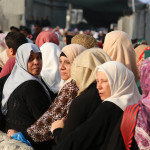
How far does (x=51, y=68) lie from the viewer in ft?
18.6

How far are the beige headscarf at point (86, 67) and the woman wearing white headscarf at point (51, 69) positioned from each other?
1785mm

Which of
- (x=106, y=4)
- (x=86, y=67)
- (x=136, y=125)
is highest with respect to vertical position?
(x=106, y=4)

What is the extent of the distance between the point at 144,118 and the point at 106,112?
0.95ft

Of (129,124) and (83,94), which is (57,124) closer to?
(83,94)

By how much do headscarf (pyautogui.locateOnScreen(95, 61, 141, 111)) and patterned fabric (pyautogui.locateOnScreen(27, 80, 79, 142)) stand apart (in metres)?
0.69

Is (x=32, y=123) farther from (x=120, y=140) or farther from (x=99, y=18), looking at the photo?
(x=99, y=18)

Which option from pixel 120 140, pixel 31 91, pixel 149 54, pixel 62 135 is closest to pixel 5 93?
pixel 31 91

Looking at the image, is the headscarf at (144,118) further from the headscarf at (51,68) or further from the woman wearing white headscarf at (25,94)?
the headscarf at (51,68)

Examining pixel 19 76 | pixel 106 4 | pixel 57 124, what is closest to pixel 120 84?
pixel 57 124

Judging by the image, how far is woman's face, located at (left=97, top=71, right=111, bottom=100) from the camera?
9.79 ft

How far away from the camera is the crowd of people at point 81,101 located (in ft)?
8.87

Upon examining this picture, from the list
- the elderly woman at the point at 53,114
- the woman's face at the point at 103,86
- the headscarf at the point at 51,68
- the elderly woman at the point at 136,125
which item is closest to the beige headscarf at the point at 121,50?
the headscarf at the point at 51,68

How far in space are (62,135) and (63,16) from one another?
4964 cm

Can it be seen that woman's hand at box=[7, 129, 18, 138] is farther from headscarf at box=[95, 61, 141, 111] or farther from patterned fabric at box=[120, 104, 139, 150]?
patterned fabric at box=[120, 104, 139, 150]
